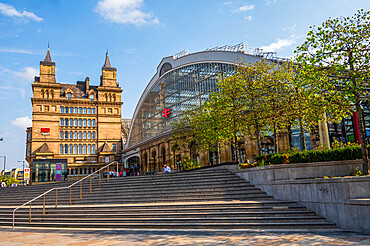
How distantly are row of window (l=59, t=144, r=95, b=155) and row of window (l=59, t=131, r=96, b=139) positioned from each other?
2.00 meters

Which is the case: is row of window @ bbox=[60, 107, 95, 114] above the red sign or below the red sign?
above

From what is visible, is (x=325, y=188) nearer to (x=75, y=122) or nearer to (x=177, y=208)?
(x=177, y=208)

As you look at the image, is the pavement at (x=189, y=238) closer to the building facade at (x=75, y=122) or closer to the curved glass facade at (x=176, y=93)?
the curved glass facade at (x=176, y=93)

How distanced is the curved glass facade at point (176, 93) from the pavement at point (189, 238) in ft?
80.2

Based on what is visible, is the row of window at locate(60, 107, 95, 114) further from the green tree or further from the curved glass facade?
the green tree

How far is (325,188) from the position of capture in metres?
12.0

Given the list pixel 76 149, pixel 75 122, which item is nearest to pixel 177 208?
pixel 76 149

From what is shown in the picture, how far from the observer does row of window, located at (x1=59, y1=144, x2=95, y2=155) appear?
2908 inches

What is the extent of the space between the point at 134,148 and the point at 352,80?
172 feet

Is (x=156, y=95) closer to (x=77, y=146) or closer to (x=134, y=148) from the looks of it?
(x=134, y=148)

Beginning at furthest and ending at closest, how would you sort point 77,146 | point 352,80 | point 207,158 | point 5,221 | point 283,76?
point 77,146 → point 207,158 → point 283,76 → point 5,221 → point 352,80

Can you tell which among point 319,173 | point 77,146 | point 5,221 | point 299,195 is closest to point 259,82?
Answer: point 319,173

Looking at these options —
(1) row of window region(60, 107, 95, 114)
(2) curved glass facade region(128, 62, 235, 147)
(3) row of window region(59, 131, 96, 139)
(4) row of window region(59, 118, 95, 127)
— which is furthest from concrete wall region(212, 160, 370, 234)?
(1) row of window region(60, 107, 95, 114)

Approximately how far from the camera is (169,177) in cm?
2189
